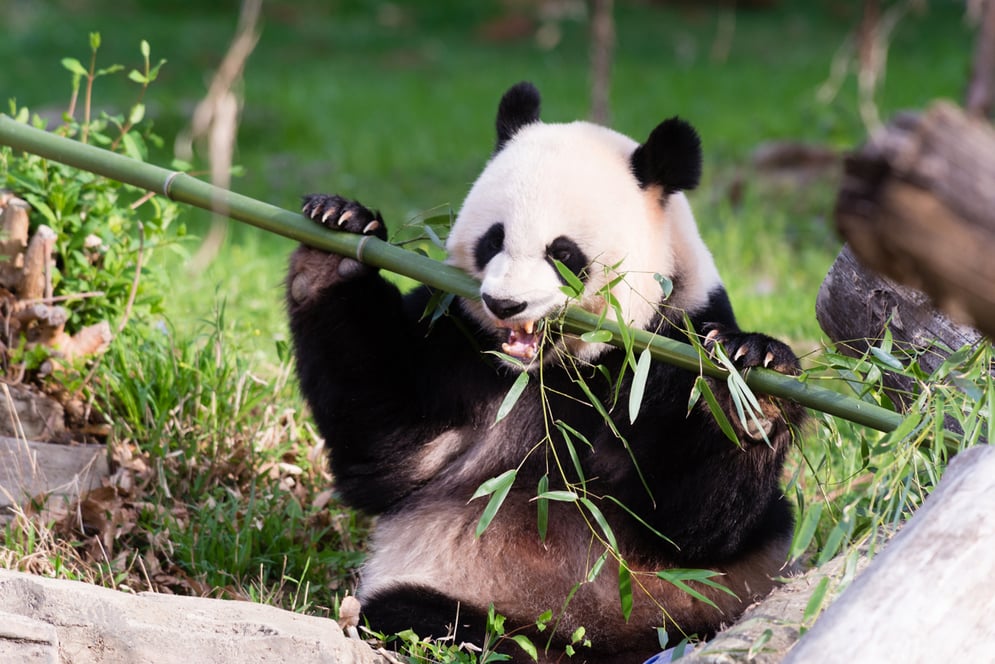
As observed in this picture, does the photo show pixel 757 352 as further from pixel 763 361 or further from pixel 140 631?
pixel 140 631

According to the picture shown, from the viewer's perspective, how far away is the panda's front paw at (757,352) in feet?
9.18

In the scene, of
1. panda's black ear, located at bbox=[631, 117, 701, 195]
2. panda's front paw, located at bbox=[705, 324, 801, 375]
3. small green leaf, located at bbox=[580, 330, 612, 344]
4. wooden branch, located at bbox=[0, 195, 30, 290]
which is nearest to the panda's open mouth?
small green leaf, located at bbox=[580, 330, 612, 344]

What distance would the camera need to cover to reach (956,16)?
18.1 m

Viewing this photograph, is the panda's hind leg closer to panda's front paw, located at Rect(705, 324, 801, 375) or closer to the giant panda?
the giant panda

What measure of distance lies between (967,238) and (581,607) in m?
1.92

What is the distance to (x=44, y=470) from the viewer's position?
3508 mm

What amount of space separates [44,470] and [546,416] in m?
1.50

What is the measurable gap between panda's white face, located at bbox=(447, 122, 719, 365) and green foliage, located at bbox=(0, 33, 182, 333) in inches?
47.1

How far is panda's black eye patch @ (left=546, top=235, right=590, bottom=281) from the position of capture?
2.99 meters

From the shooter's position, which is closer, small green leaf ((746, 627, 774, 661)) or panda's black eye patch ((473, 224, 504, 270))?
small green leaf ((746, 627, 774, 661))

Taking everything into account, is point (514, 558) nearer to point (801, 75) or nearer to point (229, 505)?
point (229, 505)

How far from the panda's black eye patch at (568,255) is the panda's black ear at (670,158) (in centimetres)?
33

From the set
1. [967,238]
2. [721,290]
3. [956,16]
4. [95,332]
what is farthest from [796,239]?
[956,16]

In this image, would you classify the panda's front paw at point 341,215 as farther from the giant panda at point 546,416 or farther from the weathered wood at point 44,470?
the weathered wood at point 44,470
